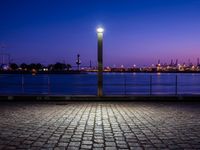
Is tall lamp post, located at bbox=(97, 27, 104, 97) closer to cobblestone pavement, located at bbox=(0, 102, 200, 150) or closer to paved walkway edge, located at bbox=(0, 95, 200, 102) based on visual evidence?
paved walkway edge, located at bbox=(0, 95, 200, 102)

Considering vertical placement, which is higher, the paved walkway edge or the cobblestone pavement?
the cobblestone pavement

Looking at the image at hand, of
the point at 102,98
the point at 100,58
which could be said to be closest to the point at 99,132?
the point at 102,98

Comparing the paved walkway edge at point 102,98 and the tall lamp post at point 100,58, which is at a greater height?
the tall lamp post at point 100,58

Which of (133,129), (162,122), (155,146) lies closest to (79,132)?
(133,129)

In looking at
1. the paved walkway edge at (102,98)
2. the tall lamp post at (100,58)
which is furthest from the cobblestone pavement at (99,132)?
the tall lamp post at (100,58)

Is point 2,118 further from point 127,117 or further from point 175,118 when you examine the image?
point 175,118

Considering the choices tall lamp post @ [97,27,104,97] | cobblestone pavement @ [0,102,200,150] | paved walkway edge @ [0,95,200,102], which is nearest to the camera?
cobblestone pavement @ [0,102,200,150]

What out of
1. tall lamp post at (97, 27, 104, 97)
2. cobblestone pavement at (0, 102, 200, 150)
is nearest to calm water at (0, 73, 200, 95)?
tall lamp post at (97, 27, 104, 97)

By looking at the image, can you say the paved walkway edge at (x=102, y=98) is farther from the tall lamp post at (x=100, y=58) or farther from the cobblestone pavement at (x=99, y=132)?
the cobblestone pavement at (x=99, y=132)

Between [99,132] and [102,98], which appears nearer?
[99,132]

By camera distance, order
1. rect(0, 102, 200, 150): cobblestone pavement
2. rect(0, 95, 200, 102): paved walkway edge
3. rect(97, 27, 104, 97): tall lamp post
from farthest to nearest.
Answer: rect(97, 27, 104, 97): tall lamp post < rect(0, 95, 200, 102): paved walkway edge < rect(0, 102, 200, 150): cobblestone pavement

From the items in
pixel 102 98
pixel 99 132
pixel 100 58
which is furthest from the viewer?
pixel 100 58

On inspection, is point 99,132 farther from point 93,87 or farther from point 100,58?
point 93,87

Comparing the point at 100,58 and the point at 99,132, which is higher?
the point at 100,58
